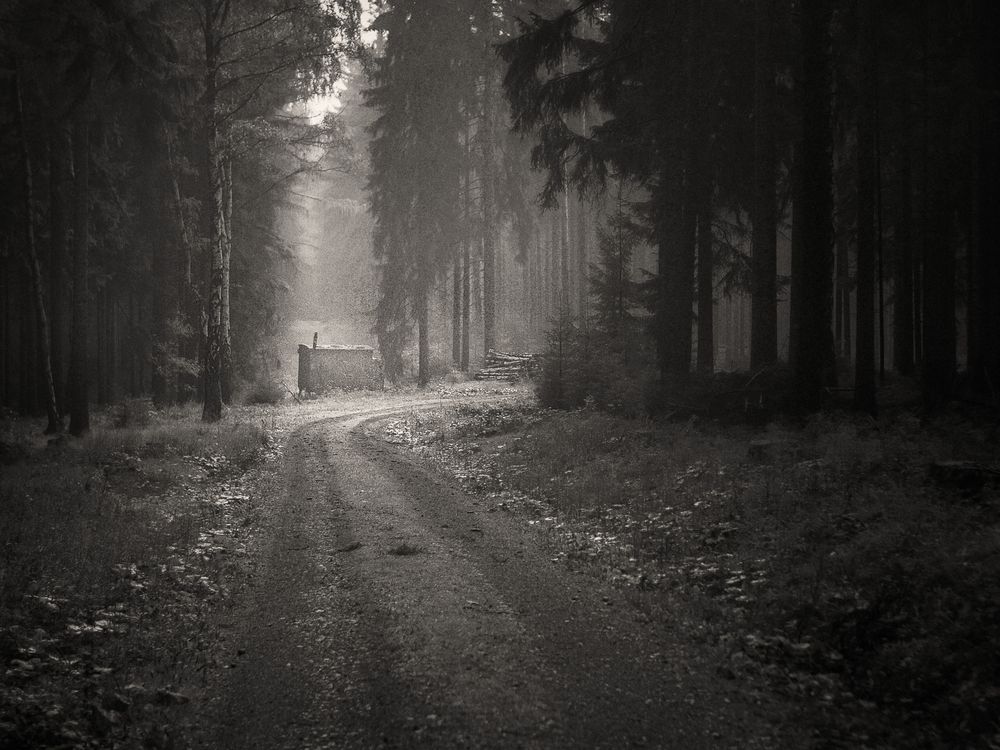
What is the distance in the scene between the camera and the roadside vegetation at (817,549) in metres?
4.18

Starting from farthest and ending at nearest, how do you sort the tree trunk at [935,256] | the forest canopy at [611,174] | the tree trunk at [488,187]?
the tree trunk at [488,187] < the forest canopy at [611,174] < the tree trunk at [935,256]

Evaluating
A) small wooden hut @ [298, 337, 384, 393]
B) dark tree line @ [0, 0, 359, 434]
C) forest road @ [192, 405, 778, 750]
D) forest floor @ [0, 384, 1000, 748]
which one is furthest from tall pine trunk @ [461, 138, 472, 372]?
forest road @ [192, 405, 778, 750]

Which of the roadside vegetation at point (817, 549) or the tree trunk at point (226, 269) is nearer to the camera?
the roadside vegetation at point (817, 549)

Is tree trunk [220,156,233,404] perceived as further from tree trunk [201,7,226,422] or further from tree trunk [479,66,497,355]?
tree trunk [479,66,497,355]

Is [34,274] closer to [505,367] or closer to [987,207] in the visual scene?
[505,367]

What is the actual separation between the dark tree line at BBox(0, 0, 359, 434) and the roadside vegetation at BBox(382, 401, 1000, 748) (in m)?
11.8

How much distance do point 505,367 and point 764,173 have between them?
736 inches

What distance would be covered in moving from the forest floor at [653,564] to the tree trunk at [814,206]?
47.7 inches

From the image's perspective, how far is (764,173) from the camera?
1281cm

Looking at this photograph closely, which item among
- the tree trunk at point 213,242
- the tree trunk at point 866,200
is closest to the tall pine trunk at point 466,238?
the tree trunk at point 213,242

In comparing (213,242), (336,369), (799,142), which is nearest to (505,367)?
(336,369)

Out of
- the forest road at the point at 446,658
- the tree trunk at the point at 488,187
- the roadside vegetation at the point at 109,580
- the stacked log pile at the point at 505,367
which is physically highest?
the tree trunk at the point at 488,187

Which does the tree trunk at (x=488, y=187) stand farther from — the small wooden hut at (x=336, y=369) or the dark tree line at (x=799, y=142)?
the dark tree line at (x=799, y=142)

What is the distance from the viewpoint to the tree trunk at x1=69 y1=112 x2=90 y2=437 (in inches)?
591
